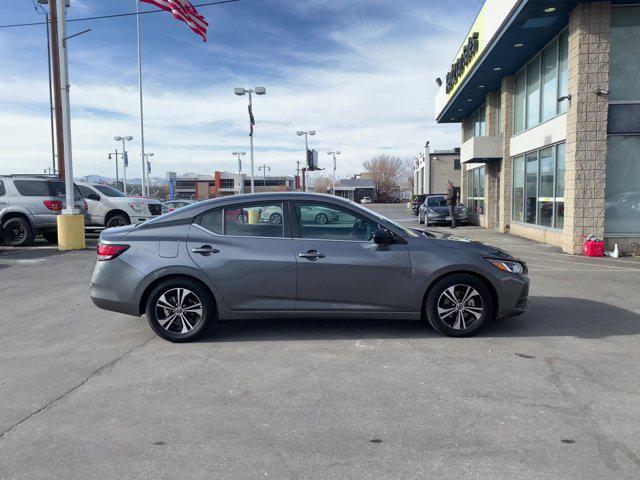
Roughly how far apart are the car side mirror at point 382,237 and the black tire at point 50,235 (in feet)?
42.3

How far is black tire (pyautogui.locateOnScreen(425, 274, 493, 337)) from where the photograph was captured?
5.51m

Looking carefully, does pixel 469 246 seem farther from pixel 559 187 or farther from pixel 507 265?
pixel 559 187

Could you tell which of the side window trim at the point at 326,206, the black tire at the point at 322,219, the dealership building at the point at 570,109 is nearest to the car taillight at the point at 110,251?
the side window trim at the point at 326,206

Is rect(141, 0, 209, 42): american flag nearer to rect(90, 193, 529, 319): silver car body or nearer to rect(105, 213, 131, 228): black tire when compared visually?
rect(105, 213, 131, 228): black tire

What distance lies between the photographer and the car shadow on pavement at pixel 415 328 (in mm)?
5723

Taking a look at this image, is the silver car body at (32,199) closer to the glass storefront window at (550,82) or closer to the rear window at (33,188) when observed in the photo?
the rear window at (33,188)

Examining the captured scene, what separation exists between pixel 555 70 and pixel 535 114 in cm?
203

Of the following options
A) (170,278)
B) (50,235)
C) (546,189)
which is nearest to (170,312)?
(170,278)

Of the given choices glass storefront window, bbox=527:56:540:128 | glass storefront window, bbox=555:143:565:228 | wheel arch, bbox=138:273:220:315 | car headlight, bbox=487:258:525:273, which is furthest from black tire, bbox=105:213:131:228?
car headlight, bbox=487:258:525:273

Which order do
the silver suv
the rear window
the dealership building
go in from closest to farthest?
1. the dealership building
2. the silver suv
3. the rear window

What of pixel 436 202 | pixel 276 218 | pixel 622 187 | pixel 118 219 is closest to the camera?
pixel 276 218

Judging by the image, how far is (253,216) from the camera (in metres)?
5.65

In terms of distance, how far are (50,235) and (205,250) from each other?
12518mm

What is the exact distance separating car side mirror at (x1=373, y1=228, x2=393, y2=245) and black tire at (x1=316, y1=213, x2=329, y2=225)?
572 millimetres
